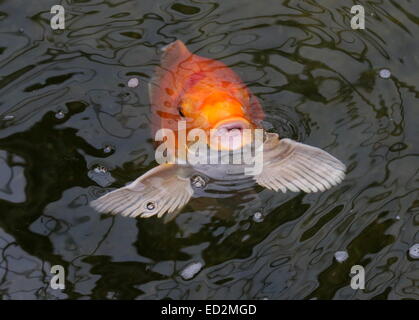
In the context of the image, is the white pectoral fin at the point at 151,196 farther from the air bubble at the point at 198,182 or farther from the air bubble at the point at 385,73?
the air bubble at the point at 385,73

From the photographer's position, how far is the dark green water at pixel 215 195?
395 cm

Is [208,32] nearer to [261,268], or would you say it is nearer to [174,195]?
[174,195]

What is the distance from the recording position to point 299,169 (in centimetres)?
422

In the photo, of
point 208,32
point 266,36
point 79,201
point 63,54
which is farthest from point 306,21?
point 79,201

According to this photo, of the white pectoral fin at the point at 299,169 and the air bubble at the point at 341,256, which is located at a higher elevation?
the white pectoral fin at the point at 299,169

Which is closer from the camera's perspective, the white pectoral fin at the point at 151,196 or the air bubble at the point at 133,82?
the white pectoral fin at the point at 151,196

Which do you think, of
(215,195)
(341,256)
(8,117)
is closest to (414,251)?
(341,256)

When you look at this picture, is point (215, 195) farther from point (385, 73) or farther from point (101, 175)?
point (385, 73)

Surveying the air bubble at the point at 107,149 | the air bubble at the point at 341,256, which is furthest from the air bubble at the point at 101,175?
the air bubble at the point at 341,256

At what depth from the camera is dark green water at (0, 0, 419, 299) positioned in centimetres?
395

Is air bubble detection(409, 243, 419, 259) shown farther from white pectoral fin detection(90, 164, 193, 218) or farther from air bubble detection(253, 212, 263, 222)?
white pectoral fin detection(90, 164, 193, 218)

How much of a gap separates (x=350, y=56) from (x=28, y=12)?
2215mm

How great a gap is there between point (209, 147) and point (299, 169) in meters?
0.55

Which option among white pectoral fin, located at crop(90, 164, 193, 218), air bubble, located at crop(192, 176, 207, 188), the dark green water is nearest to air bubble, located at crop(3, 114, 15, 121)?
the dark green water
